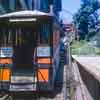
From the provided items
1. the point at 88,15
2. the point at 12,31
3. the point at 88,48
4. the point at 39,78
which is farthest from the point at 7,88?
the point at 88,15

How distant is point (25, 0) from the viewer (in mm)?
13969

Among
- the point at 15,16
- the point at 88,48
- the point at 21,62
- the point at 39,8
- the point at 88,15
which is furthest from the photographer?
the point at 88,15

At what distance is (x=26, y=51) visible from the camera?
40.9 feet

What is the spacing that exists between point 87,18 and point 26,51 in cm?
4709

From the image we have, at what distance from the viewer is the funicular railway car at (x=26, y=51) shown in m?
11.6

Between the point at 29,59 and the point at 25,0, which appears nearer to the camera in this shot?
the point at 29,59

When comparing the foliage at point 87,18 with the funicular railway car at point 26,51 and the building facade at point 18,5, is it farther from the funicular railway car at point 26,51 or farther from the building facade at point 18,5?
the funicular railway car at point 26,51

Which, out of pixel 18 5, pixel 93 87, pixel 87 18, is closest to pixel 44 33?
pixel 18 5

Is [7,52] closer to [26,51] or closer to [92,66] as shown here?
[26,51]

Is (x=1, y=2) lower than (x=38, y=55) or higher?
higher

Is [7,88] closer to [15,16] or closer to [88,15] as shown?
[15,16]

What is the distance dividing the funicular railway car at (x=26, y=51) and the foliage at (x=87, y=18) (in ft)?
145

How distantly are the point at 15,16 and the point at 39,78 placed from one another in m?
2.31

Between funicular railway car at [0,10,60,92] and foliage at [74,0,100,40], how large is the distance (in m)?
44.3
